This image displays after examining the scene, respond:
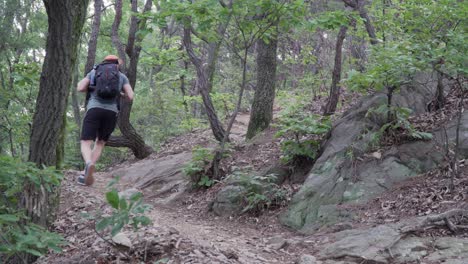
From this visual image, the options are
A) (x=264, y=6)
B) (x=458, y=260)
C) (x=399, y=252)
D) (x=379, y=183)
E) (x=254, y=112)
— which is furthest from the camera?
(x=254, y=112)

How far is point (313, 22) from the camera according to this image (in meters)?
6.48

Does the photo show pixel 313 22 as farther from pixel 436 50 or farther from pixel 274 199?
pixel 274 199

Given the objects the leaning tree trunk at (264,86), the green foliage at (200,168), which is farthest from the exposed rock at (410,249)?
the leaning tree trunk at (264,86)

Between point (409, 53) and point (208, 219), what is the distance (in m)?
3.73

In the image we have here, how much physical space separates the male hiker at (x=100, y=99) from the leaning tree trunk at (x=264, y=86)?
3.73 m

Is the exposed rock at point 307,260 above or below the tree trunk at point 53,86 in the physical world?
below

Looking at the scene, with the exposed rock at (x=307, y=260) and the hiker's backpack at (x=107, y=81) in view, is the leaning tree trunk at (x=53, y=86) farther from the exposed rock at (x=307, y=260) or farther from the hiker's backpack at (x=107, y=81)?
the exposed rock at (x=307, y=260)

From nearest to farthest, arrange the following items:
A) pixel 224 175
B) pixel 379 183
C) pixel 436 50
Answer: pixel 436 50, pixel 379 183, pixel 224 175

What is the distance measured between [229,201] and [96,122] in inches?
93.6

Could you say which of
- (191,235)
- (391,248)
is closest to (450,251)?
(391,248)

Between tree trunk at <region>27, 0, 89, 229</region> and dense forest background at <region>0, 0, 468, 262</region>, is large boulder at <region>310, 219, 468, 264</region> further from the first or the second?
tree trunk at <region>27, 0, 89, 229</region>

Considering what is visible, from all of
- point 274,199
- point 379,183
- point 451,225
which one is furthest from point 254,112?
point 451,225

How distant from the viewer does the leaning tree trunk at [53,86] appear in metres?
4.86

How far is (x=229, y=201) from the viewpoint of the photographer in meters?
6.75
